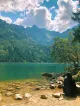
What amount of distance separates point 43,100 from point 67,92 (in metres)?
3.39

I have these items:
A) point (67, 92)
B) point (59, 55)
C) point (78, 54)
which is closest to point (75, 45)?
point (78, 54)

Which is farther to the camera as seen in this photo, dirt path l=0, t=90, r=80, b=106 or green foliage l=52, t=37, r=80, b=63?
green foliage l=52, t=37, r=80, b=63

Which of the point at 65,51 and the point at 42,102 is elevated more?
the point at 65,51

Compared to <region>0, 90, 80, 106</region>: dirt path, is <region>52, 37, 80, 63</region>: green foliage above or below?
above

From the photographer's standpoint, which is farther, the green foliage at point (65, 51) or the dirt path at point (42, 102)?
the green foliage at point (65, 51)

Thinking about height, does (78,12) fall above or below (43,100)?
above

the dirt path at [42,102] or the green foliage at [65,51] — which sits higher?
the green foliage at [65,51]

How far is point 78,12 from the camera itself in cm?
5947

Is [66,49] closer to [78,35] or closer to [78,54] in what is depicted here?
[78,54]

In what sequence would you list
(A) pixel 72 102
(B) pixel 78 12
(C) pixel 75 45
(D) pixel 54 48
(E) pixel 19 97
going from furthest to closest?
1. (D) pixel 54 48
2. (C) pixel 75 45
3. (B) pixel 78 12
4. (E) pixel 19 97
5. (A) pixel 72 102

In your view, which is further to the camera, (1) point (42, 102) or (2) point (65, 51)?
(2) point (65, 51)

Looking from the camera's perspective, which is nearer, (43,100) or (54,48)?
(43,100)

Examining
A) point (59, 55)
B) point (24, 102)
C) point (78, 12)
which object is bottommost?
point (24, 102)

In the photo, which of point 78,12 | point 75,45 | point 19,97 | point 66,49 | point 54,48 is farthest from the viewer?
point 54,48
